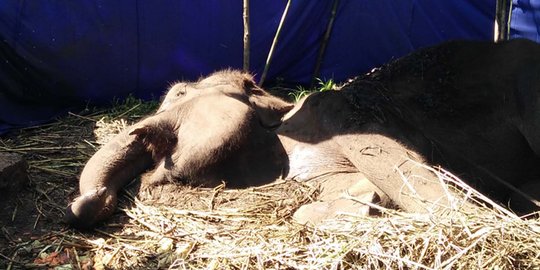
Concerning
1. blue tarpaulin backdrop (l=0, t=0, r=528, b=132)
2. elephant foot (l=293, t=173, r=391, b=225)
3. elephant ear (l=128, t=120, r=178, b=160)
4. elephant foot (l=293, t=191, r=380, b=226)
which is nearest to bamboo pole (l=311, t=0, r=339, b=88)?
blue tarpaulin backdrop (l=0, t=0, r=528, b=132)

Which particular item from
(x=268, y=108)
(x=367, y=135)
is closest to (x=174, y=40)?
(x=268, y=108)

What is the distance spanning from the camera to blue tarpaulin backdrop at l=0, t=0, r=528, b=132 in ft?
20.5

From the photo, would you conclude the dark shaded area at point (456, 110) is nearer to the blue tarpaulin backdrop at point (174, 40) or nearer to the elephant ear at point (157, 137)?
the elephant ear at point (157, 137)

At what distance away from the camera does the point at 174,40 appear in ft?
22.5

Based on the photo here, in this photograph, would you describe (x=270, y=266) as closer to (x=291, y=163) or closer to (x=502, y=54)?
(x=291, y=163)

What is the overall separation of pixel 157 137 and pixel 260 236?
3.97 feet

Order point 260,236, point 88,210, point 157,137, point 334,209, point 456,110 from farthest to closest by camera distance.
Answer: point 157,137
point 456,110
point 88,210
point 334,209
point 260,236

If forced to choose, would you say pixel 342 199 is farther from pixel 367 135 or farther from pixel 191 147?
pixel 191 147

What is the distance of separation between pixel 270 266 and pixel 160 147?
1488mm

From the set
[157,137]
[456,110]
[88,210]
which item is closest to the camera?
[88,210]

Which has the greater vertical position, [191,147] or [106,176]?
[191,147]

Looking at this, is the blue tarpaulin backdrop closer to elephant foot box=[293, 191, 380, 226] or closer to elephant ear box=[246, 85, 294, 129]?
elephant ear box=[246, 85, 294, 129]

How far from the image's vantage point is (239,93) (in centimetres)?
442

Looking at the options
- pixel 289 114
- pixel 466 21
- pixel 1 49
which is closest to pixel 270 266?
pixel 289 114
